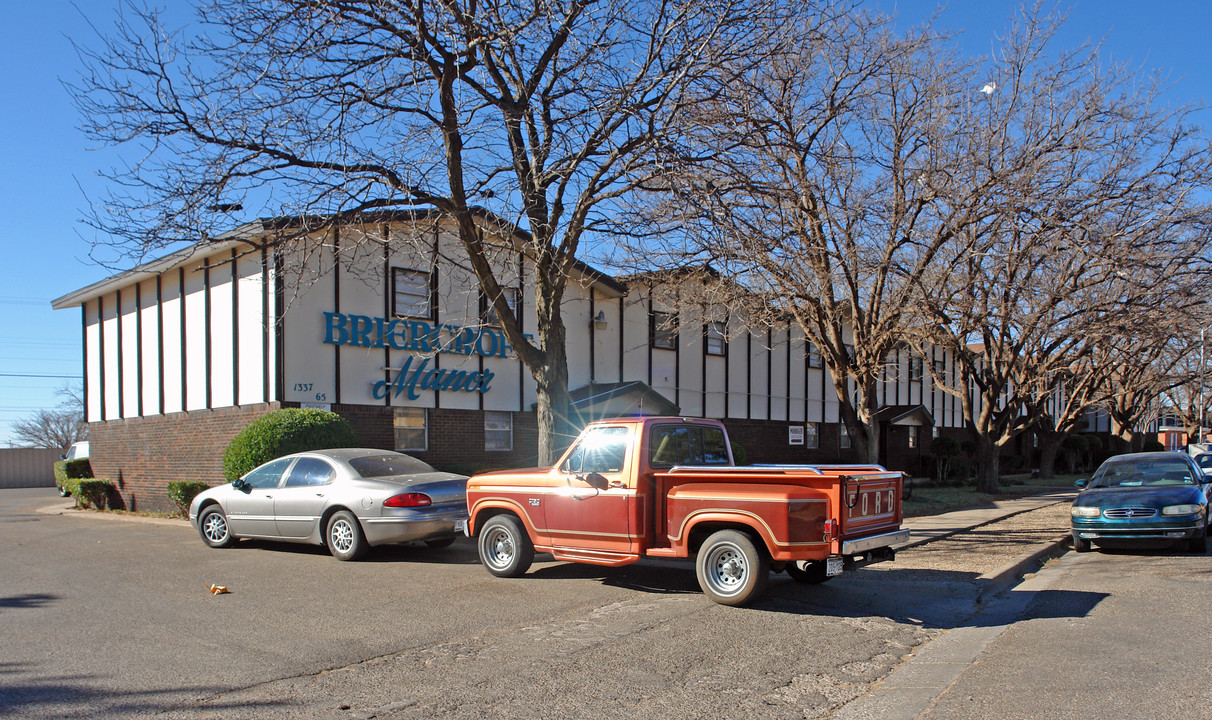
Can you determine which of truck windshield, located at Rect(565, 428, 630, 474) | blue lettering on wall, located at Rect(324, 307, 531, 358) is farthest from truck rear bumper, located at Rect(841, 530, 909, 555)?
blue lettering on wall, located at Rect(324, 307, 531, 358)

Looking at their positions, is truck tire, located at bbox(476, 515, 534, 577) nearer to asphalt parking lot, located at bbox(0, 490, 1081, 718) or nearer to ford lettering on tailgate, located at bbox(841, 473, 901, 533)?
asphalt parking lot, located at bbox(0, 490, 1081, 718)

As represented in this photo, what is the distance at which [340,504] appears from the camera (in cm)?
1136

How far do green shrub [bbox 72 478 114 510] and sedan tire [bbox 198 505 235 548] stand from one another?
11271mm

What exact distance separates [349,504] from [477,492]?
2194mm

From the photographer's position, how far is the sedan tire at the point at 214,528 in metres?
12.7

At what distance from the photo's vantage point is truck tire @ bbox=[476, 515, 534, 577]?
9664 millimetres

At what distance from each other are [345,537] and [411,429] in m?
8.21

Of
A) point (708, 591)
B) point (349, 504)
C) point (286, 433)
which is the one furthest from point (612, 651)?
point (286, 433)

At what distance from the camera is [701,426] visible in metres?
9.93

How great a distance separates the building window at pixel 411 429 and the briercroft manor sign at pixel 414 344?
0.38 metres

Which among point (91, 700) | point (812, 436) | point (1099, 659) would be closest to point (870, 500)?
point (1099, 659)

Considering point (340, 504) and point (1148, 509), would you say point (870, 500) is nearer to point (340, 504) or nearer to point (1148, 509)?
point (1148, 509)

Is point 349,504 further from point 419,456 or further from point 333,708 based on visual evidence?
point 419,456

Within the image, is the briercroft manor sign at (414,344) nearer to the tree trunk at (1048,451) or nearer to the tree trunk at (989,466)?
the tree trunk at (989,466)
